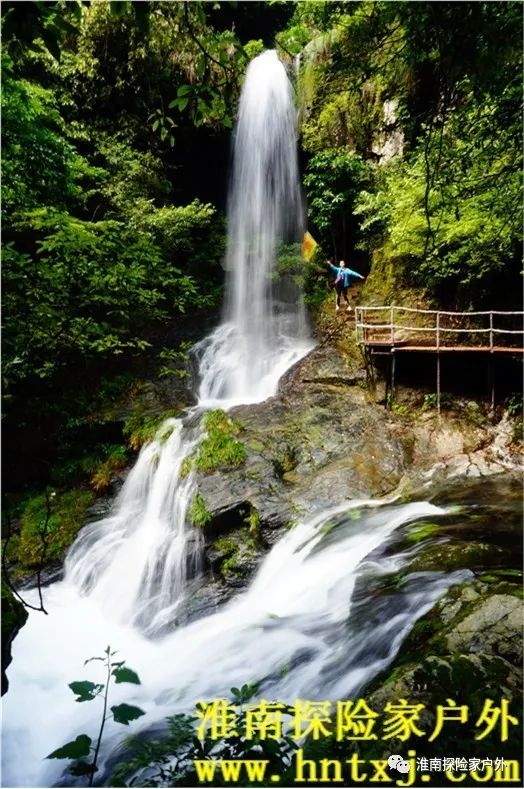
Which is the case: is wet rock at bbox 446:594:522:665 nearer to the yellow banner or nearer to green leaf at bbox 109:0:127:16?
green leaf at bbox 109:0:127:16

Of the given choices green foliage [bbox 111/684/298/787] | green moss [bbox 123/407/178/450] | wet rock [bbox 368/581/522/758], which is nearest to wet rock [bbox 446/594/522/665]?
wet rock [bbox 368/581/522/758]

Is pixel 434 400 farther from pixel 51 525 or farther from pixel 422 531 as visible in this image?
pixel 51 525

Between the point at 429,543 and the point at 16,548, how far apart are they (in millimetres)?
6750

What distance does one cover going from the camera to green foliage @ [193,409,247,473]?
759cm

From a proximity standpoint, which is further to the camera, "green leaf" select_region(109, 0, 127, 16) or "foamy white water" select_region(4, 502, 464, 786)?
"foamy white water" select_region(4, 502, 464, 786)

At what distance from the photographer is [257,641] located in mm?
4922

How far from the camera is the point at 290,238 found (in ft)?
48.9

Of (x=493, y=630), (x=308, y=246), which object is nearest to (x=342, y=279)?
(x=308, y=246)

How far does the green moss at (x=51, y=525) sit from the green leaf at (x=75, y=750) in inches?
236

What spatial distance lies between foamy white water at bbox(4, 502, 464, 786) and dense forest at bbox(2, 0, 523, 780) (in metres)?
1.56

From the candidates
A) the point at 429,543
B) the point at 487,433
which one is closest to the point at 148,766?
the point at 429,543

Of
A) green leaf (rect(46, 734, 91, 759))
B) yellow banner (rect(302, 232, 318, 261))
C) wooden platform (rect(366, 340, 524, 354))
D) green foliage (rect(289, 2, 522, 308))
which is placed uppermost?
yellow banner (rect(302, 232, 318, 261))

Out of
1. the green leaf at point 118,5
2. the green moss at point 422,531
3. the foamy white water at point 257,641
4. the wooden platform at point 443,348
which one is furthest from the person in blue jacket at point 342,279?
the green leaf at point 118,5

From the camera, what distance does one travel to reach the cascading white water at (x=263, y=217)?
1261 centimetres
